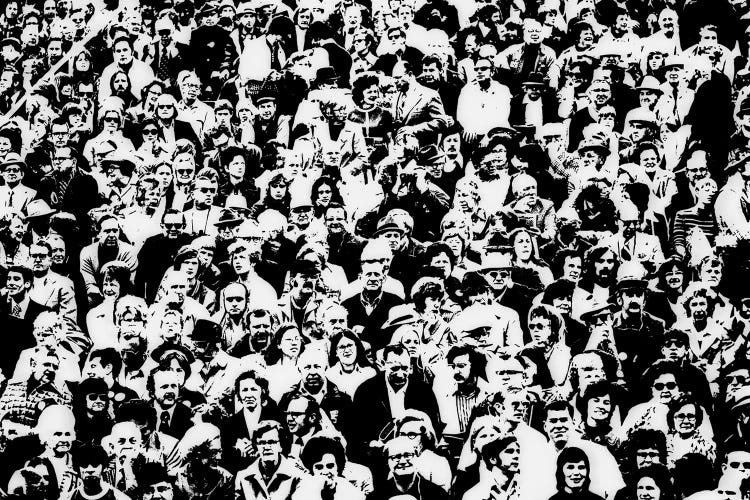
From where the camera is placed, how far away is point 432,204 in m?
1.97

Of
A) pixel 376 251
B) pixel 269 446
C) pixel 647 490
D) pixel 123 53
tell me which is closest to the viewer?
pixel 647 490

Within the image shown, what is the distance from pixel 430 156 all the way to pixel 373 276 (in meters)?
0.37

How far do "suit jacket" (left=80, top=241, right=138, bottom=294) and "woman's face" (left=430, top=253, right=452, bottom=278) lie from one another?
2.59 feet

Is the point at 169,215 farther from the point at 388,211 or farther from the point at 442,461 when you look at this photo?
the point at 442,461

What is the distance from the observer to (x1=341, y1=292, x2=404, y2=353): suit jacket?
1879 mm

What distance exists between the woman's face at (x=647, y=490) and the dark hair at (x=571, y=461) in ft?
0.37

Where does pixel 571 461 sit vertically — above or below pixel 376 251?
below

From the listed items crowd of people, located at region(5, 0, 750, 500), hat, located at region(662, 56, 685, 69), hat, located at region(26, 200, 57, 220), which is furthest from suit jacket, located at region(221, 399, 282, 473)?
hat, located at region(662, 56, 685, 69)

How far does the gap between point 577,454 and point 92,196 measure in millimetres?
1427

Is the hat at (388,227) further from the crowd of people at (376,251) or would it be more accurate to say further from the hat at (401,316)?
the hat at (401,316)

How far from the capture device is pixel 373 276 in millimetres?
1917

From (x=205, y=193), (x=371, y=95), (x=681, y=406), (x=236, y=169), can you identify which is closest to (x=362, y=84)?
(x=371, y=95)

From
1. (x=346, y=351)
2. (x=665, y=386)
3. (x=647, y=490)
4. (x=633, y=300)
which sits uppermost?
(x=633, y=300)

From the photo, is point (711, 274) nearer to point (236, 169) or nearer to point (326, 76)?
point (326, 76)
